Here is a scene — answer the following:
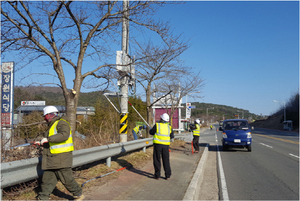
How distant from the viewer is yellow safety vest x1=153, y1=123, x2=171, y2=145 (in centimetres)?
712

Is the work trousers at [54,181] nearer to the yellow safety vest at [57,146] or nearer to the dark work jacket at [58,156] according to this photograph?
the dark work jacket at [58,156]

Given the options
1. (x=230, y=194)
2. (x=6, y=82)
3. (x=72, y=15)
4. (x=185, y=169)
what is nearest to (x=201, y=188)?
(x=230, y=194)

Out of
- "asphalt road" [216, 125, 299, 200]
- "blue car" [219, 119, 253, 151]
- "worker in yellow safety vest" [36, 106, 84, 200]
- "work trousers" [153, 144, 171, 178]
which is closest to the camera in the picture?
"worker in yellow safety vest" [36, 106, 84, 200]

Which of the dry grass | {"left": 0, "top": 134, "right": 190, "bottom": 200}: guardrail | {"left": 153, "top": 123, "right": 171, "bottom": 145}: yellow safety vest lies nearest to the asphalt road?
{"left": 153, "top": 123, "right": 171, "bottom": 145}: yellow safety vest

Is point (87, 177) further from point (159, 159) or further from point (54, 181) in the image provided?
point (159, 159)

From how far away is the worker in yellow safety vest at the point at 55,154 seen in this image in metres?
4.43

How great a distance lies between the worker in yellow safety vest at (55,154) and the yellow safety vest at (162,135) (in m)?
2.95

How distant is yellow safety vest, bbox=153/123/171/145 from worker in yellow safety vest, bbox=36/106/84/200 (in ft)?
9.67

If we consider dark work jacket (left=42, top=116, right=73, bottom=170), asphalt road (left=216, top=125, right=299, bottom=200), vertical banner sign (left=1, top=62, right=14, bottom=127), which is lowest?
asphalt road (left=216, top=125, right=299, bottom=200)

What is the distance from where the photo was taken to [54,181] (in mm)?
4613

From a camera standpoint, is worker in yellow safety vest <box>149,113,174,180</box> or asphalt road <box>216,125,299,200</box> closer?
asphalt road <box>216,125,299,200</box>

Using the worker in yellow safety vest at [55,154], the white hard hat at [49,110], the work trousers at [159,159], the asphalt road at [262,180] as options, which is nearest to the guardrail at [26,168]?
the worker in yellow safety vest at [55,154]

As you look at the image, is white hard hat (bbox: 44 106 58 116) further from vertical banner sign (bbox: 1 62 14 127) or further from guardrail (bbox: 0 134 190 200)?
vertical banner sign (bbox: 1 62 14 127)

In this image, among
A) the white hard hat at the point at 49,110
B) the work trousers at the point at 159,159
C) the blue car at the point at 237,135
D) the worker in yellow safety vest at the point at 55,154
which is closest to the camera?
the worker in yellow safety vest at the point at 55,154
